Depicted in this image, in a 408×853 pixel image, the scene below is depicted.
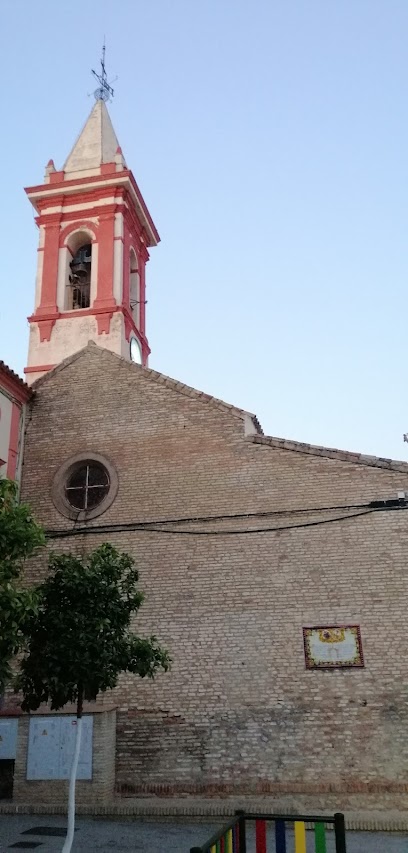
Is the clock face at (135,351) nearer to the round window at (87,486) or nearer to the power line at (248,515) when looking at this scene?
the round window at (87,486)

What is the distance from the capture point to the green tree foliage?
310 inches

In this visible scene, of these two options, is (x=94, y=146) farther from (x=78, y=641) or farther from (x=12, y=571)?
(x=78, y=641)

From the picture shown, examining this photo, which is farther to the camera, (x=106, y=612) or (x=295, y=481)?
(x=295, y=481)

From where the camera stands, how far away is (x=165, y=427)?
44.5 feet

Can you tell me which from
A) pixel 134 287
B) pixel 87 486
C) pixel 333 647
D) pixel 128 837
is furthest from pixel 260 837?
pixel 134 287

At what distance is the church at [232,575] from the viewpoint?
10742mm

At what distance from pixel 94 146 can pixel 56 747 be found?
18.8 meters

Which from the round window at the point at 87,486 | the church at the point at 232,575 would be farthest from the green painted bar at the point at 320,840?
the round window at the point at 87,486

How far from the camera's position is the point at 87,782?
1075cm

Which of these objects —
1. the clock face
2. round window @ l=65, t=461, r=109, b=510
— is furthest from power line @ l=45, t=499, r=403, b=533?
the clock face

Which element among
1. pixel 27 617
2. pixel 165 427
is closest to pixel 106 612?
pixel 27 617

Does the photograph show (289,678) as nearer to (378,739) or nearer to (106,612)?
(378,739)

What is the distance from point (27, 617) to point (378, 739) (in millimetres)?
5871

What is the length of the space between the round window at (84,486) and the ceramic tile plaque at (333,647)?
4427mm
